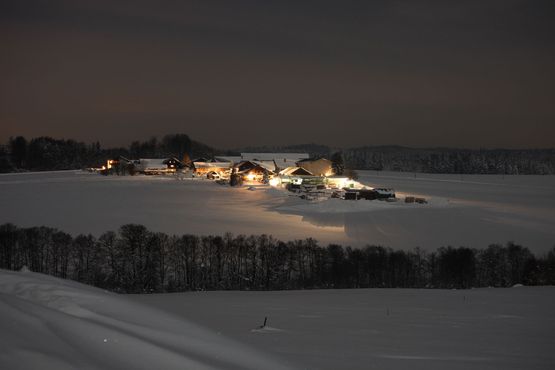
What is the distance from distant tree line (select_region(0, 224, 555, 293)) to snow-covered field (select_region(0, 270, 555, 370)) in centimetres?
680

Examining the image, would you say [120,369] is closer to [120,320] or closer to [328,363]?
[120,320]

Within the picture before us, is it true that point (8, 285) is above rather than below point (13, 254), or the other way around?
above

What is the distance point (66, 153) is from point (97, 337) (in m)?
141

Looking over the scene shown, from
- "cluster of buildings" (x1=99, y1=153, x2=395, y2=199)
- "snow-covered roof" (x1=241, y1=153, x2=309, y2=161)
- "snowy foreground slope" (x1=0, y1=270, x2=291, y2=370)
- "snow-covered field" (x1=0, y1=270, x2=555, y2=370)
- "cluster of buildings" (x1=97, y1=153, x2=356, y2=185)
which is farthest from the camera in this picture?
"snow-covered roof" (x1=241, y1=153, x2=309, y2=161)

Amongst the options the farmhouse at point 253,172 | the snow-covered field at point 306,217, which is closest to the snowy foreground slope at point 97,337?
the snow-covered field at point 306,217

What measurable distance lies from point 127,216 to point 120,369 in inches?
1146

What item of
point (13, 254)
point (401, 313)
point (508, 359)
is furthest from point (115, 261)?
point (508, 359)

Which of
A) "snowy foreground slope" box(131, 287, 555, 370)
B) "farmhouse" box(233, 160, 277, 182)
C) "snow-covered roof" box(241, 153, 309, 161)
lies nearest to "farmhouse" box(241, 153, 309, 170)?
"snow-covered roof" box(241, 153, 309, 161)

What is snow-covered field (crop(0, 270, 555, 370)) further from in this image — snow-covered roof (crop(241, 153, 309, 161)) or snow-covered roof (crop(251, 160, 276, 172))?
snow-covered roof (crop(241, 153, 309, 161))

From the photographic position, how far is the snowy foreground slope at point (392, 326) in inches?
242

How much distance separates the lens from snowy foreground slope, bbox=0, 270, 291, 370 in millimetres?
3539

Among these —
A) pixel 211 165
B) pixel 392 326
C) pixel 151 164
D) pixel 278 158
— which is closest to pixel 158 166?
pixel 151 164

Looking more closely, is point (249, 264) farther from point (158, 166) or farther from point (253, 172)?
point (158, 166)

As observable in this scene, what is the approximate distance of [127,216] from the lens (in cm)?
3128
